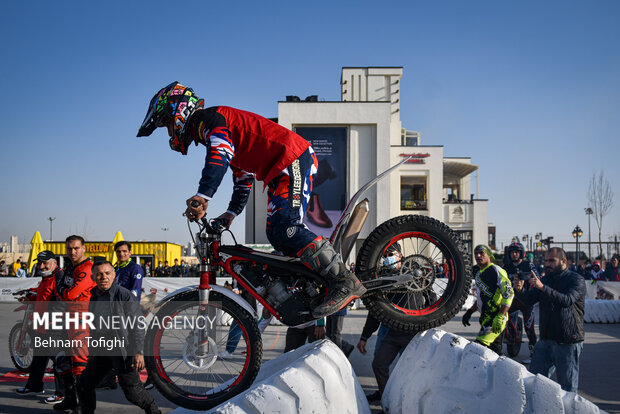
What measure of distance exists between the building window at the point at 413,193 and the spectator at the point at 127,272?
29615mm

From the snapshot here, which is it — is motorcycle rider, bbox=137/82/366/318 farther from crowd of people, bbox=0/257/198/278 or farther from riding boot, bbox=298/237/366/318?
crowd of people, bbox=0/257/198/278

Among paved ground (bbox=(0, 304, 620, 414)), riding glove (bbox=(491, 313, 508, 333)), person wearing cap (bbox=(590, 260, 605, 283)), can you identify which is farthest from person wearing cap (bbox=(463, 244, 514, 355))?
person wearing cap (bbox=(590, 260, 605, 283))

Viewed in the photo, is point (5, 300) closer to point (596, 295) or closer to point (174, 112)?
point (174, 112)

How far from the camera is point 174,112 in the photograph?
324cm

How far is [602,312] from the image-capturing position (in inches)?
527

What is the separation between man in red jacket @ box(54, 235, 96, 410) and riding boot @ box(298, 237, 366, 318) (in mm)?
3541

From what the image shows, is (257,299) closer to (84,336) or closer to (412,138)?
(84,336)

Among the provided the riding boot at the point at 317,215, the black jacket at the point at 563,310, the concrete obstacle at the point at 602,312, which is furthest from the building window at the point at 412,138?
the black jacket at the point at 563,310

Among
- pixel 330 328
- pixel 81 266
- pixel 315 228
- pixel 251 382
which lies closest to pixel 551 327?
pixel 330 328

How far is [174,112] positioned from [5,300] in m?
20.1

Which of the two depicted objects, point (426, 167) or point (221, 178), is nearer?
point (221, 178)

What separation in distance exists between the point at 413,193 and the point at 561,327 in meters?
32.3

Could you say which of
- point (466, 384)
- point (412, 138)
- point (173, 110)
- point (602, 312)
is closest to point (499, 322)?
point (466, 384)

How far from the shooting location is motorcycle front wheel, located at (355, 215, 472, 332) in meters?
3.41
